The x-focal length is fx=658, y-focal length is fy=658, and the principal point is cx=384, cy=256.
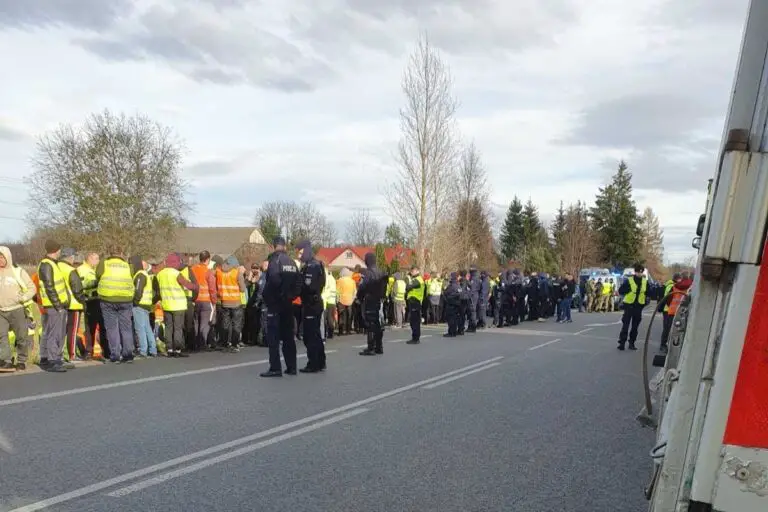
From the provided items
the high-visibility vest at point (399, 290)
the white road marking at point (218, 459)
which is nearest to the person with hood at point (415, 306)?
the high-visibility vest at point (399, 290)

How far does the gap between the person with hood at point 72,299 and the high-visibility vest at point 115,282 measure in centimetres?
37

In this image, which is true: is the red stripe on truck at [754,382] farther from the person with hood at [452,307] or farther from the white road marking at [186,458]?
the person with hood at [452,307]

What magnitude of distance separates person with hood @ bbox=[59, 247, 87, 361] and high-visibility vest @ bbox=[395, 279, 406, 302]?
438 inches

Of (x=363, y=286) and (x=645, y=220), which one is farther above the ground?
(x=645, y=220)

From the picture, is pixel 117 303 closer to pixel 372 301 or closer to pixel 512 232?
pixel 372 301

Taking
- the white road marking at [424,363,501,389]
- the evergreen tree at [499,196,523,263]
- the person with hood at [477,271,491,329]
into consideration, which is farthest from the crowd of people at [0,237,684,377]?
the evergreen tree at [499,196,523,263]

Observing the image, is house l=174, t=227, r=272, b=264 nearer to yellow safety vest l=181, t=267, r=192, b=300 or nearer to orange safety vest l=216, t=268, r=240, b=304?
orange safety vest l=216, t=268, r=240, b=304

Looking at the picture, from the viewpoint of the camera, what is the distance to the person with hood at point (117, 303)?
37.7 ft

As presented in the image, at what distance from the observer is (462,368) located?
11.5m

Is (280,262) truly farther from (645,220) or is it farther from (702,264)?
(645,220)

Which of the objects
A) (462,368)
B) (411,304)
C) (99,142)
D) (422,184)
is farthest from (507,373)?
(99,142)

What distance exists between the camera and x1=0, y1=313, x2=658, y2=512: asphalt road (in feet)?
15.7

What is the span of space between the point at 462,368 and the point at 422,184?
2375 cm

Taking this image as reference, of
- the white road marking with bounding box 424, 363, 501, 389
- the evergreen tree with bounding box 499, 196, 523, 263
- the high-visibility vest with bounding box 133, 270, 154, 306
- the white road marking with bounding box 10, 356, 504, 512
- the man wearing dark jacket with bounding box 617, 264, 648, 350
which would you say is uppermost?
the evergreen tree with bounding box 499, 196, 523, 263
